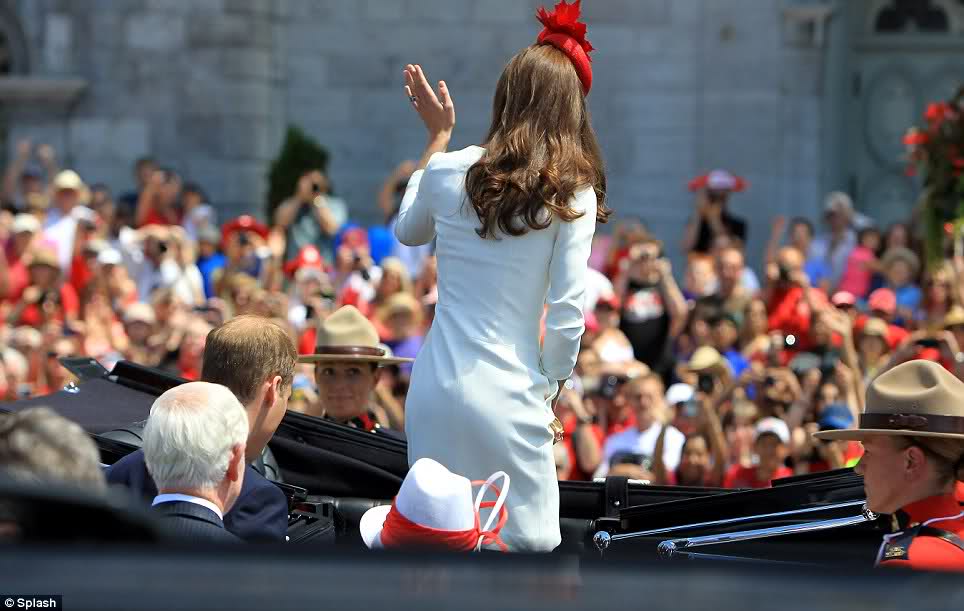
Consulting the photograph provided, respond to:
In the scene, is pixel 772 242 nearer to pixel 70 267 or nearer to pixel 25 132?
pixel 70 267

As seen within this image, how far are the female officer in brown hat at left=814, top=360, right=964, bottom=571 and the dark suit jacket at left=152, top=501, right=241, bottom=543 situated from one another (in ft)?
4.61

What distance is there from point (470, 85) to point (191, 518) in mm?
11638

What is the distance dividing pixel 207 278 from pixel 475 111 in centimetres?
348

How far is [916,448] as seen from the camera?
367 centimetres

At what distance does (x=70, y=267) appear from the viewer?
12055 mm

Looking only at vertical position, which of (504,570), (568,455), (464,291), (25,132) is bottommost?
(568,455)

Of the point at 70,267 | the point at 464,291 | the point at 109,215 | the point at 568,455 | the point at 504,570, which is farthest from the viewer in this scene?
the point at 109,215

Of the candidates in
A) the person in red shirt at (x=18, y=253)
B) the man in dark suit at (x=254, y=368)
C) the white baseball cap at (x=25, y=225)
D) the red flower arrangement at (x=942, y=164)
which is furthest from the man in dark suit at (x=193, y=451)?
the white baseball cap at (x=25, y=225)

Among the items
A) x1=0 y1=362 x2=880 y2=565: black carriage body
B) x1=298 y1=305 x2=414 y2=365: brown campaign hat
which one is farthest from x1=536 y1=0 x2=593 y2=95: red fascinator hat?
x1=298 y1=305 x2=414 y2=365: brown campaign hat

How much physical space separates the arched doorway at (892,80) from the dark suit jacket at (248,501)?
38.1 ft

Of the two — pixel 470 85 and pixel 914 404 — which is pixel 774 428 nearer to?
pixel 914 404

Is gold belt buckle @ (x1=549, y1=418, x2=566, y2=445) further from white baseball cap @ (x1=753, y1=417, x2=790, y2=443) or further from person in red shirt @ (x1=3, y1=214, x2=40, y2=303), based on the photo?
person in red shirt @ (x1=3, y1=214, x2=40, y2=303)

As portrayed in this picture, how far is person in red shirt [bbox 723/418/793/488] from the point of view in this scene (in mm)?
7617

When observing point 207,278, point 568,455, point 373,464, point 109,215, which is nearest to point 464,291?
point 373,464
